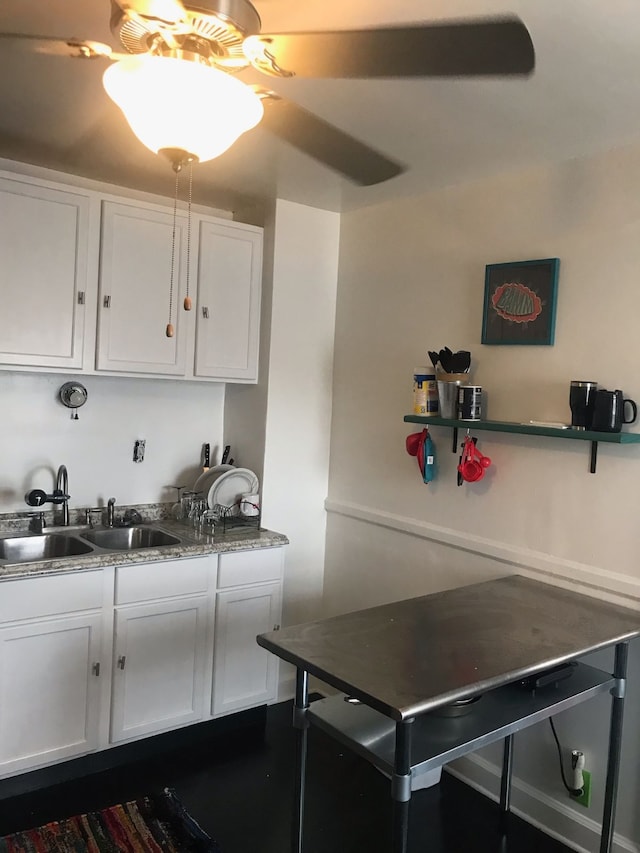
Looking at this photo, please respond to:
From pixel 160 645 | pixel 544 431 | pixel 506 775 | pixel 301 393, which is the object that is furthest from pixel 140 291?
pixel 506 775

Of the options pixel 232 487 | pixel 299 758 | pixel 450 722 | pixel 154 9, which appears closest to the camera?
pixel 154 9

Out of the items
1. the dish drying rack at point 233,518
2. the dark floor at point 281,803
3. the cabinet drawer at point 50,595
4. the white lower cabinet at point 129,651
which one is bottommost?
the dark floor at point 281,803

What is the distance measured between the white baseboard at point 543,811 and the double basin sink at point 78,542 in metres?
1.55

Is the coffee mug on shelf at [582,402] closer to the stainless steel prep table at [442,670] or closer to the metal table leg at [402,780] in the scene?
the stainless steel prep table at [442,670]

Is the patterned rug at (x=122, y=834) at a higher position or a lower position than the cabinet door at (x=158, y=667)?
lower

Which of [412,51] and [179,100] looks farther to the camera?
[412,51]

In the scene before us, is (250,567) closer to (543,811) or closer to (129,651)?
(129,651)

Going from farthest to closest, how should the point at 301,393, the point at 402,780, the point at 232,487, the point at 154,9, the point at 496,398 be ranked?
1. the point at 301,393
2. the point at 232,487
3. the point at 496,398
4. the point at 402,780
5. the point at 154,9

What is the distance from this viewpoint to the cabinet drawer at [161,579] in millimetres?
2742

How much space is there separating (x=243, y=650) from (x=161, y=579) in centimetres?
55

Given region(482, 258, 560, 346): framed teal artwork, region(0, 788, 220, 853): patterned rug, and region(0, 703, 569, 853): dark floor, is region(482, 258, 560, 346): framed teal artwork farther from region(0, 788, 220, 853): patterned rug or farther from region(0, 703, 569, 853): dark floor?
region(0, 788, 220, 853): patterned rug

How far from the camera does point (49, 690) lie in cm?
259

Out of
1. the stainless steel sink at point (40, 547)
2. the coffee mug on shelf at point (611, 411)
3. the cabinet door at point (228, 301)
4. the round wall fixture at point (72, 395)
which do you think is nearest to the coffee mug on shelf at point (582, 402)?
the coffee mug on shelf at point (611, 411)

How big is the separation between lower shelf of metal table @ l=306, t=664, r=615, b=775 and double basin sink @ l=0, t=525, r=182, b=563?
129cm
